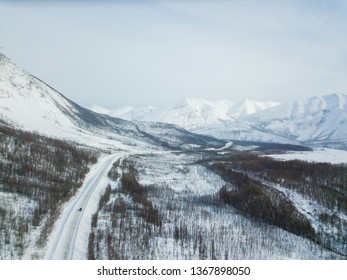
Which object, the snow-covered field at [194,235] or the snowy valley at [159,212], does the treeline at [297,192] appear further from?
the snow-covered field at [194,235]

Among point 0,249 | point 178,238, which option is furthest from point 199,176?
point 0,249

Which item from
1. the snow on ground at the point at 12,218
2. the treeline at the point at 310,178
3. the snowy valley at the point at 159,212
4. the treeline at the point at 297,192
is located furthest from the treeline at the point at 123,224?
the treeline at the point at 310,178

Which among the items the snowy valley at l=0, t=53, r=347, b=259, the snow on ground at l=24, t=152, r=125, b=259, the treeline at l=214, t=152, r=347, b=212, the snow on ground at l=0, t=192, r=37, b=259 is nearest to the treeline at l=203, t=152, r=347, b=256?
the treeline at l=214, t=152, r=347, b=212

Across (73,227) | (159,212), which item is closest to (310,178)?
(159,212)

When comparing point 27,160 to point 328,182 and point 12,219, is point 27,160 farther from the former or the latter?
point 328,182

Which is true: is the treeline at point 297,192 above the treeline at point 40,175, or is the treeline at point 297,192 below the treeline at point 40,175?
below

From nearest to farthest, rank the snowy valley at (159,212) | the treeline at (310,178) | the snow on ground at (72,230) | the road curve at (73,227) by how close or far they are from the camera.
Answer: the snow on ground at (72,230)
the road curve at (73,227)
the snowy valley at (159,212)
the treeline at (310,178)

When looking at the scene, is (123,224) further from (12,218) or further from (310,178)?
(310,178)

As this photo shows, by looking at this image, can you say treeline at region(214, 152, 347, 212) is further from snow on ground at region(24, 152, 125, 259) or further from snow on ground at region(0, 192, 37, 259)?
snow on ground at region(0, 192, 37, 259)
